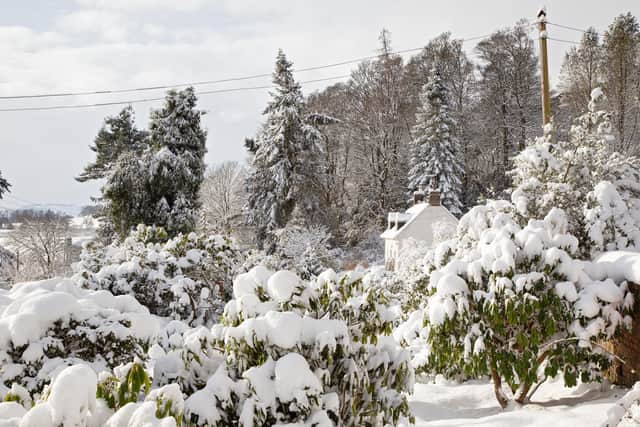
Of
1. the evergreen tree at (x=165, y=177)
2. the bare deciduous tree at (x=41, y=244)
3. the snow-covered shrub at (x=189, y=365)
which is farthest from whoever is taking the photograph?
the bare deciduous tree at (x=41, y=244)

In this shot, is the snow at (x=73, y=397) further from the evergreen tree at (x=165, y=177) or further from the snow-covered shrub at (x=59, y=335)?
the evergreen tree at (x=165, y=177)

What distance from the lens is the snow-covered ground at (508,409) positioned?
4.79m

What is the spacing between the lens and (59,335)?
11.2 feet

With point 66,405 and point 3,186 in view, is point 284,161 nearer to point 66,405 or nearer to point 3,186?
point 3,186

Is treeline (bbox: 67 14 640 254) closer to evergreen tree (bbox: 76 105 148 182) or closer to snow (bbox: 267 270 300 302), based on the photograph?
evergreen tree (bbox: 76 105 148 182)

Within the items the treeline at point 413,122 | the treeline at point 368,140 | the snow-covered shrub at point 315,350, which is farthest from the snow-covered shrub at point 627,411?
the treeline at point 413,122

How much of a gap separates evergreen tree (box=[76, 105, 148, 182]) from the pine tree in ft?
48.7

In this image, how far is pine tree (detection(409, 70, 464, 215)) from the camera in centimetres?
2461

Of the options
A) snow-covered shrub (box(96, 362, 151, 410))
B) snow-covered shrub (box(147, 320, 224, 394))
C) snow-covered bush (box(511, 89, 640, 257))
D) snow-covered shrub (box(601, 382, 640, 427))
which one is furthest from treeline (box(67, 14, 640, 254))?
snow-covered shrub (box(96, 362, 151, 410))

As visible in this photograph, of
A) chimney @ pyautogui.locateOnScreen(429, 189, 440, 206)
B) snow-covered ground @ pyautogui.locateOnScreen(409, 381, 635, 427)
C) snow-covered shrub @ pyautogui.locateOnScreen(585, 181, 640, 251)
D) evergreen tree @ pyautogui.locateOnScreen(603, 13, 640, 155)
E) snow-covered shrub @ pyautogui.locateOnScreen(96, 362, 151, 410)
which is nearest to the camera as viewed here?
snow-covered shrub @ pyautogui.locateOnScreen(96, 362, 151, 410)

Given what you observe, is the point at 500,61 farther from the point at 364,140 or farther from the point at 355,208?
the point at 355,208

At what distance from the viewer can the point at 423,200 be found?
2242 centimetres

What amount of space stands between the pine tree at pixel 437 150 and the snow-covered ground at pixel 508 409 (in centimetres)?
1824

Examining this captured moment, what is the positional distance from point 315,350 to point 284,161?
67.6 ft
